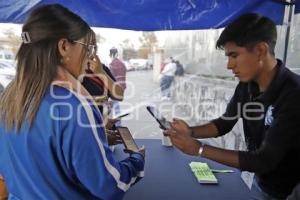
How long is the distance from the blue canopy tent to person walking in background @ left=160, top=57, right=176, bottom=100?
1892 millimetres

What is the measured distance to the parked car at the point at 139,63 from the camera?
11.6ft

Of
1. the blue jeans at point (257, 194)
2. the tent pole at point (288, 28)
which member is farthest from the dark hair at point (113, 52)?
the blue jeans at point (257, 194)

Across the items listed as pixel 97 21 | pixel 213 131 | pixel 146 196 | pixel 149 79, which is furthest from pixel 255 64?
pixel 149 79

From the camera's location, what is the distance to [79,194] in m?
0.77

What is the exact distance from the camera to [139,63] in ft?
12.1

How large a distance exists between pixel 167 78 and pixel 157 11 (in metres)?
2.09

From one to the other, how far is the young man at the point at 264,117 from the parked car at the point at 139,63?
2.37 metres

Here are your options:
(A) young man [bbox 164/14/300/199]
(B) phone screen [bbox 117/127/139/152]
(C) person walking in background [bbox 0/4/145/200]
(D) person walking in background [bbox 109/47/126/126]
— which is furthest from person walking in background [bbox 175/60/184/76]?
(C) person walking in background [bbox 0/4/145/200]

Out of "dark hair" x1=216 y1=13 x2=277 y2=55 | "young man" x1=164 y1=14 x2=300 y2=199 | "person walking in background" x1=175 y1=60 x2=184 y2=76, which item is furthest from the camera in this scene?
"person walking in background" x1=175 y1=60 x2=184 y2=76

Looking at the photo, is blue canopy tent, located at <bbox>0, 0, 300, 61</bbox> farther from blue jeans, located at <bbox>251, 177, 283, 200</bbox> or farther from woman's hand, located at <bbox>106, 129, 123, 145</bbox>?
blue jeans, located at <bbox>251, 177, 283, 200</bbox>

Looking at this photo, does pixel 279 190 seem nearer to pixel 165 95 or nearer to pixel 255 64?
pixel 255 64

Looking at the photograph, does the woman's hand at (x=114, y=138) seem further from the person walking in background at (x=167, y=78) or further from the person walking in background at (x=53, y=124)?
the person walking in background at (x=167, y=78)

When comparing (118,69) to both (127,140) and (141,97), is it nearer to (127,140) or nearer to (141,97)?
(141,97)

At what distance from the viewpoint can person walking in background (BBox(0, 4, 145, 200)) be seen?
2.30ft
